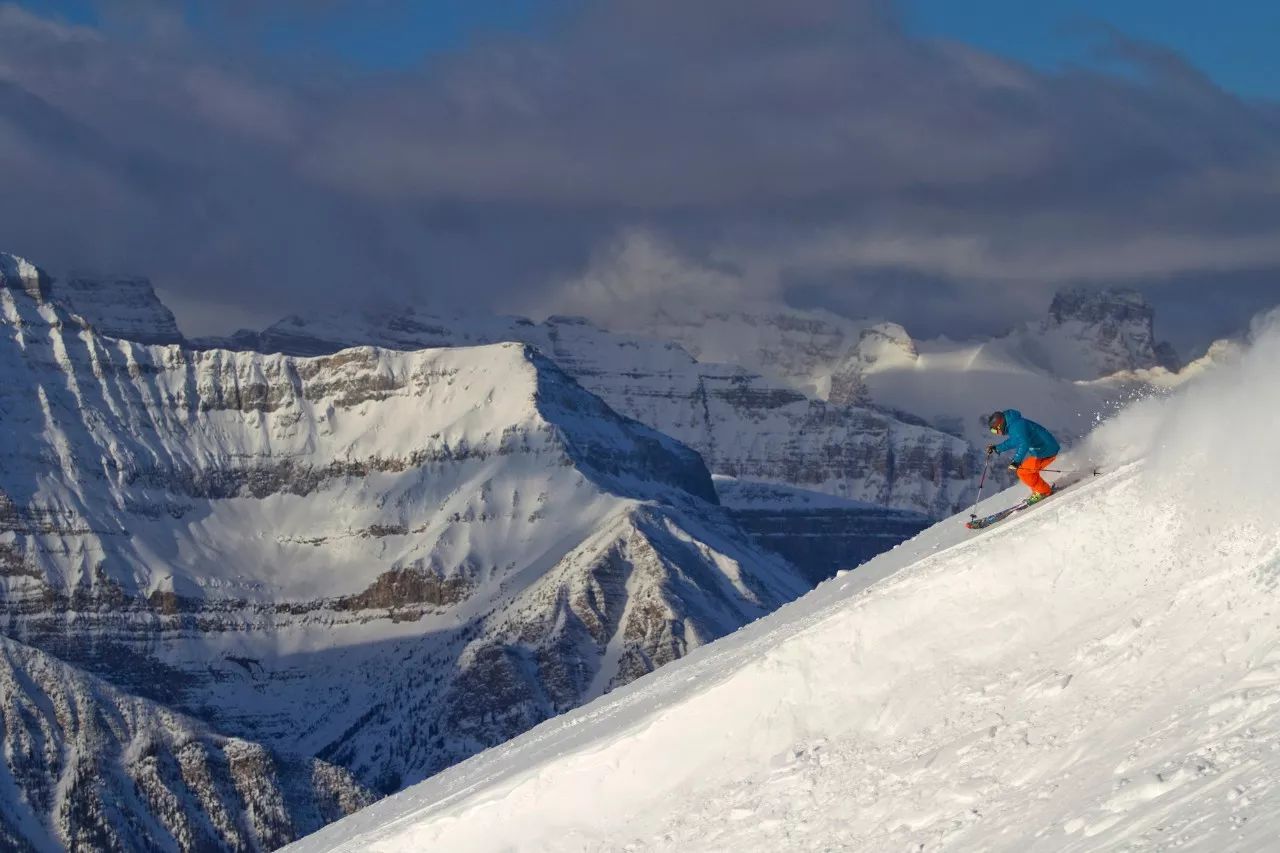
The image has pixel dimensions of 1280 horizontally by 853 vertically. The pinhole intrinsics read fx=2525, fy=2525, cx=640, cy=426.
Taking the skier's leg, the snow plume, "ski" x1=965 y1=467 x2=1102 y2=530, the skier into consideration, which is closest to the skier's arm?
the skier

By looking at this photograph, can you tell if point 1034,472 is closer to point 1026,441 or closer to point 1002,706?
point 1026,441

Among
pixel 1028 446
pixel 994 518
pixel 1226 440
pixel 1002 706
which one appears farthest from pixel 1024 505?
pixel 1002 706

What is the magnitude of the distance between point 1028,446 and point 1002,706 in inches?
619

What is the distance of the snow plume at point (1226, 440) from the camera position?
43531mm

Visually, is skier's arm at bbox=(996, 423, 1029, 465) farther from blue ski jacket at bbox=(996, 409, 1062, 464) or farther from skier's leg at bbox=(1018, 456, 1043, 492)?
skier's leg at bbox=(1018, 456, 1043, 492)

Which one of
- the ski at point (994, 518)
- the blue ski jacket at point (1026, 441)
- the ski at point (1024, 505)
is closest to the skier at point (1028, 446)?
the blue ski jacket at point (1026, 441)

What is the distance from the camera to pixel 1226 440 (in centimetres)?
4484

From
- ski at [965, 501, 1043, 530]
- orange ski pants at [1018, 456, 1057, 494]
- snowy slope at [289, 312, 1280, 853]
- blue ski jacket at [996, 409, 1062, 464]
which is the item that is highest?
blue ski jacket at [996, 409, 1062, 464]

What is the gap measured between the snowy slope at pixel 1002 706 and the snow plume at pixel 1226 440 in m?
0.07

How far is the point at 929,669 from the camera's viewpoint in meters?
45.7

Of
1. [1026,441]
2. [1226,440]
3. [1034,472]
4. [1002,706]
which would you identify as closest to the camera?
[1002,706]

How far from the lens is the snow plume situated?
43.5 meters

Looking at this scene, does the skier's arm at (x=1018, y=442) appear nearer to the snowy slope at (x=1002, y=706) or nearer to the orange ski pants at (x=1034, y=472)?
the orange ski pants at (x=1034, y=472)

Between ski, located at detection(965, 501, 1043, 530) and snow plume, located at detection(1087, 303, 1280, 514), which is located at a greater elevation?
ski, located at detection(965, 501, 1043, 530)
